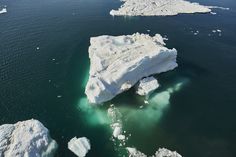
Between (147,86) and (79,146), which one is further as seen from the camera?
(147,86)

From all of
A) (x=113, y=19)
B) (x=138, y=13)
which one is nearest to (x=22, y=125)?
(x=113, y=19)

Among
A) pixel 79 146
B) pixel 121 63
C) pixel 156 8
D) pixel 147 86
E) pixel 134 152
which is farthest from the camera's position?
pixel 156 8

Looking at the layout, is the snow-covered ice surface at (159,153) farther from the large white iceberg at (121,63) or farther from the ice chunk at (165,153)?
the large white iceberg at (121,63)

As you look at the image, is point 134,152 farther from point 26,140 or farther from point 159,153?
point 26,140

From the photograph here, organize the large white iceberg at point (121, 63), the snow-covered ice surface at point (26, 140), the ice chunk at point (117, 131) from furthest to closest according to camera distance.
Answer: the large white iceberg at point (121, 63)
the ice chunk at point (117, 131)
the snow-covered ice surface at point (26, 140)

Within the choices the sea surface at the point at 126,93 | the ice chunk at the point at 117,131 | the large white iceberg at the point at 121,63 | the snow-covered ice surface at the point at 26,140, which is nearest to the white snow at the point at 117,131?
the ice chunk at the point at 117,131

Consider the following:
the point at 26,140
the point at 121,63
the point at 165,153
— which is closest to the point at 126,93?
the point at 121,63

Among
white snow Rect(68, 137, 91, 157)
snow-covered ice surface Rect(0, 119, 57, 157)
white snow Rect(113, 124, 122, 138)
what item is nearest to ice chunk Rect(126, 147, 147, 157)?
white snow Rect(113, 124, 122, 138)

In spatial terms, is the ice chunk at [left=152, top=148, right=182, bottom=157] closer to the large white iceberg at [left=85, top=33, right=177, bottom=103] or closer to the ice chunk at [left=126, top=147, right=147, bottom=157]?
the ice chunk at [left=126, top=147, right=147, bottom=157]
